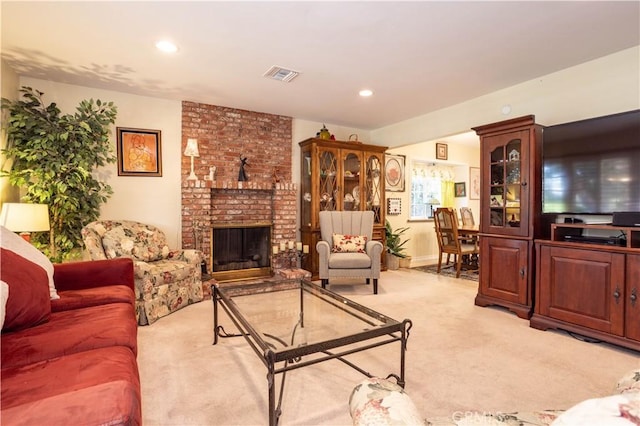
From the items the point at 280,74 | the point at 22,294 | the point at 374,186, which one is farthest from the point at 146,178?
the point at 374,186

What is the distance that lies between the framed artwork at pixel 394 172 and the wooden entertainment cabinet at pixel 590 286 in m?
3.12

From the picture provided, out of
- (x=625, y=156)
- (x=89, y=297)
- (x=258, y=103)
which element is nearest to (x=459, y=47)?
(x=625, y=156)

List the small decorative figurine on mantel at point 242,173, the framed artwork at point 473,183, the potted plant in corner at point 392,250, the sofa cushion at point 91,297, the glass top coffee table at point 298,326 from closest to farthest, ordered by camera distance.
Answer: the glass top coffee table at point 298,326 < the sofa cushion at point 91,297 < the small decorative figurine on mantel at point 242,173 < the potted plant in corner at point 392,250 < the framed artwork at point 473,183

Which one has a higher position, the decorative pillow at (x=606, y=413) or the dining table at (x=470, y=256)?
the decorative pillow at (x=606, y=413)

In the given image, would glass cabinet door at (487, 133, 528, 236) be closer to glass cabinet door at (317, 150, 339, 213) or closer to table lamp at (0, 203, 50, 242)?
glass cabinet door at (317, 150, 339, 213)

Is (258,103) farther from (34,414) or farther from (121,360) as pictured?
(34,414)

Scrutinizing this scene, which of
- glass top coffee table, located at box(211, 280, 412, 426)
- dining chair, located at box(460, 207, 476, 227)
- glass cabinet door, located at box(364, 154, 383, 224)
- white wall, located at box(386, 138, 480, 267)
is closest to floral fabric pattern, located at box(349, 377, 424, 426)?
glass top coffee table, located at box(211, 280, 412, 426)

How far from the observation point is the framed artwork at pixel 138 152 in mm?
3809

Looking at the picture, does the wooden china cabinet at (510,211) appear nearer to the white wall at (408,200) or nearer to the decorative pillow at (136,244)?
the white wall at (408,200)

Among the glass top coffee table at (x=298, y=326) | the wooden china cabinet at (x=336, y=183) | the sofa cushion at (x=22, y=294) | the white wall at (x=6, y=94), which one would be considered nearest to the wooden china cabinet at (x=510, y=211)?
the glass top coffee table at (x=298, y=326)

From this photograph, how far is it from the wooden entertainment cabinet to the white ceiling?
152 centimetres

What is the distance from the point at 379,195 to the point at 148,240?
11.2 feet

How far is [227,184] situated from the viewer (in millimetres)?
4262

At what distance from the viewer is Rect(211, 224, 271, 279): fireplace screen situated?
4320mm
